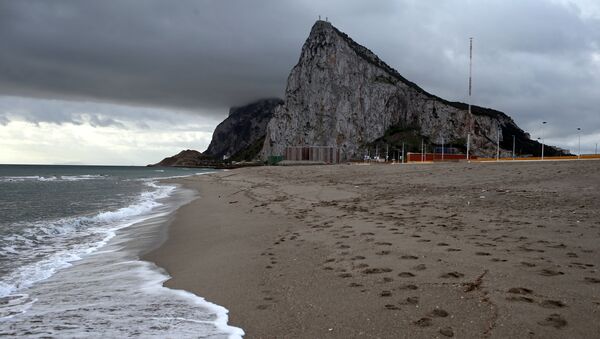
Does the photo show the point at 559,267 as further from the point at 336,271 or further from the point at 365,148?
the point at 365,148

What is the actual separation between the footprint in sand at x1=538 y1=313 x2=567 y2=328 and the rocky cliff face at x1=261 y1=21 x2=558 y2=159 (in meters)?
166

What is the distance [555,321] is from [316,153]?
530ft

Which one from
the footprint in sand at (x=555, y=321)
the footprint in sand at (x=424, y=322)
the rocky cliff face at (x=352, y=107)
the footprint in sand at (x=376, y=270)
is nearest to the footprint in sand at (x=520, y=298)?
the footprint in sand at (x=555, y=321)

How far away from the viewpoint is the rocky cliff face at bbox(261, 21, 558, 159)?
565 ft

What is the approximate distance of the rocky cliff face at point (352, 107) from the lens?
172125 millimetres

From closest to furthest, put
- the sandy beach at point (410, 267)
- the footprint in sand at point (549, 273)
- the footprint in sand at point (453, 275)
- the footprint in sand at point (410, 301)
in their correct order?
the sandy beach at point (410, 267) → the footprint in sand at point (410, 301) → the footprint in sand at point (549, 273) → the footprint in sand at point (453, 275)

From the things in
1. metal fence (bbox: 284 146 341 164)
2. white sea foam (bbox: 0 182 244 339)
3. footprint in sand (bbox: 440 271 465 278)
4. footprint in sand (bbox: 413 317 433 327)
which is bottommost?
white sea foam (bbox: 0 182 244 339)

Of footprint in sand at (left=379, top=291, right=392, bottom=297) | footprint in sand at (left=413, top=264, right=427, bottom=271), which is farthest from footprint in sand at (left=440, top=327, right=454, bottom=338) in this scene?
footprint in sand at (left=413, top=264, right=427, bottom=271)

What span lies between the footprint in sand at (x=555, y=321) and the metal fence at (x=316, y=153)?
15606 centimetres

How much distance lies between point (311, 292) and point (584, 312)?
3.29 meters

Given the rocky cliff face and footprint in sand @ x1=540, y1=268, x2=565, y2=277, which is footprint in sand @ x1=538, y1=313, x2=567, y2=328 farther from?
the rocky cliff face

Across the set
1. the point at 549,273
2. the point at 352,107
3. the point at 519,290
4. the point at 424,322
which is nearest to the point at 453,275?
the point at 519,290

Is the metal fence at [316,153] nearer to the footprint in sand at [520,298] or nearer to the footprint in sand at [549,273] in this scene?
the footprint in sand at [549,273]

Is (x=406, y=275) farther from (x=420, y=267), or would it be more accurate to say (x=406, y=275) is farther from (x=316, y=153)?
(x=316, y=153)
